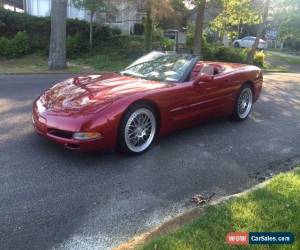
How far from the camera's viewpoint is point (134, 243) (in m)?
3.23

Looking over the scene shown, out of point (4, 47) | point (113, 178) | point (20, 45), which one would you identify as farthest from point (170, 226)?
point (20, 45)

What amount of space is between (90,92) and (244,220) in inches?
105

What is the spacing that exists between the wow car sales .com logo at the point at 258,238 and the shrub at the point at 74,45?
17.7m

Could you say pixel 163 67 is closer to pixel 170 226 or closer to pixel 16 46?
pixel 170 226

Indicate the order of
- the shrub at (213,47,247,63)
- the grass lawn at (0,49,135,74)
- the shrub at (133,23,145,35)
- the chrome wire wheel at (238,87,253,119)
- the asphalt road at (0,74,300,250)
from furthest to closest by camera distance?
the shrub at (133,23,145,35) → the shrub at (213,47,247,63) → the grass lawn at (0,49,135,74) → the chrome wire wheel at (238,87,253,119) → the asphalt road at (0,74,300,250)

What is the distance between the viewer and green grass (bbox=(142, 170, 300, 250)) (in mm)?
3107

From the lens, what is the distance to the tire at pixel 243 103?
7.06 metres

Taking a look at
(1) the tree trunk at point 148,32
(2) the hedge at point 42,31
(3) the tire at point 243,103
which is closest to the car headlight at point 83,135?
(3) the tire at point 243,103

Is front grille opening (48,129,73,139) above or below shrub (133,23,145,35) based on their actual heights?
below

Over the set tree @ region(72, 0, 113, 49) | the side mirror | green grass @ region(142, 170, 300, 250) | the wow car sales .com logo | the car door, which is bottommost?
green grass @ region(142, 170, 300, 250)

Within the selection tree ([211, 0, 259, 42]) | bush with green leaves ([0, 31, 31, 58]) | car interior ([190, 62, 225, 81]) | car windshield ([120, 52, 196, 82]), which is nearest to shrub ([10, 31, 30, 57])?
bush with green leaves ([0, 31, 31, 58])

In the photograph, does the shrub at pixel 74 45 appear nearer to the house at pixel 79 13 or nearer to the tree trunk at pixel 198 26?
the house at pixel 79 13

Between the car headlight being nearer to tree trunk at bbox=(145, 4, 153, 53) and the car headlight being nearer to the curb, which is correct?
the curb

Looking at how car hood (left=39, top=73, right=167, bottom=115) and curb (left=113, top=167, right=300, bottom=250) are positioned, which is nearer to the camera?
curb (left=113, top=167, right=300, bottom=250)
